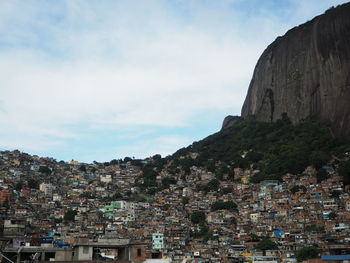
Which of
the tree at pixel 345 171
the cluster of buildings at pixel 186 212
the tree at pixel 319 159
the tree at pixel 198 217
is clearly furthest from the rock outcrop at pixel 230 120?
the tree at pixel 345 171

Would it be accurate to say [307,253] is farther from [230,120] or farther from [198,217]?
[230,120]

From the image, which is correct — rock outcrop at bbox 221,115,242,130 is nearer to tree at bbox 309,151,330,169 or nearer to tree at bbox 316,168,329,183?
tree at bbox 309,151,330,169

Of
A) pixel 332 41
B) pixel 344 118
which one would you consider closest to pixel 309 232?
pixel 344 118

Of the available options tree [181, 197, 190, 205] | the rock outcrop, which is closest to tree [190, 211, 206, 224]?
tree [181, 197, 190, 205]

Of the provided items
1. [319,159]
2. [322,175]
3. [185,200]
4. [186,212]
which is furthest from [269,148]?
[186,212]

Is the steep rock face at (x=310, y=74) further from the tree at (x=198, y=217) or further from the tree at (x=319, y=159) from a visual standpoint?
the tree at (x=198, y=217)

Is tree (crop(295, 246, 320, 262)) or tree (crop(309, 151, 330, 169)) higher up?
tree (crop(309, 151, 330, 169))
